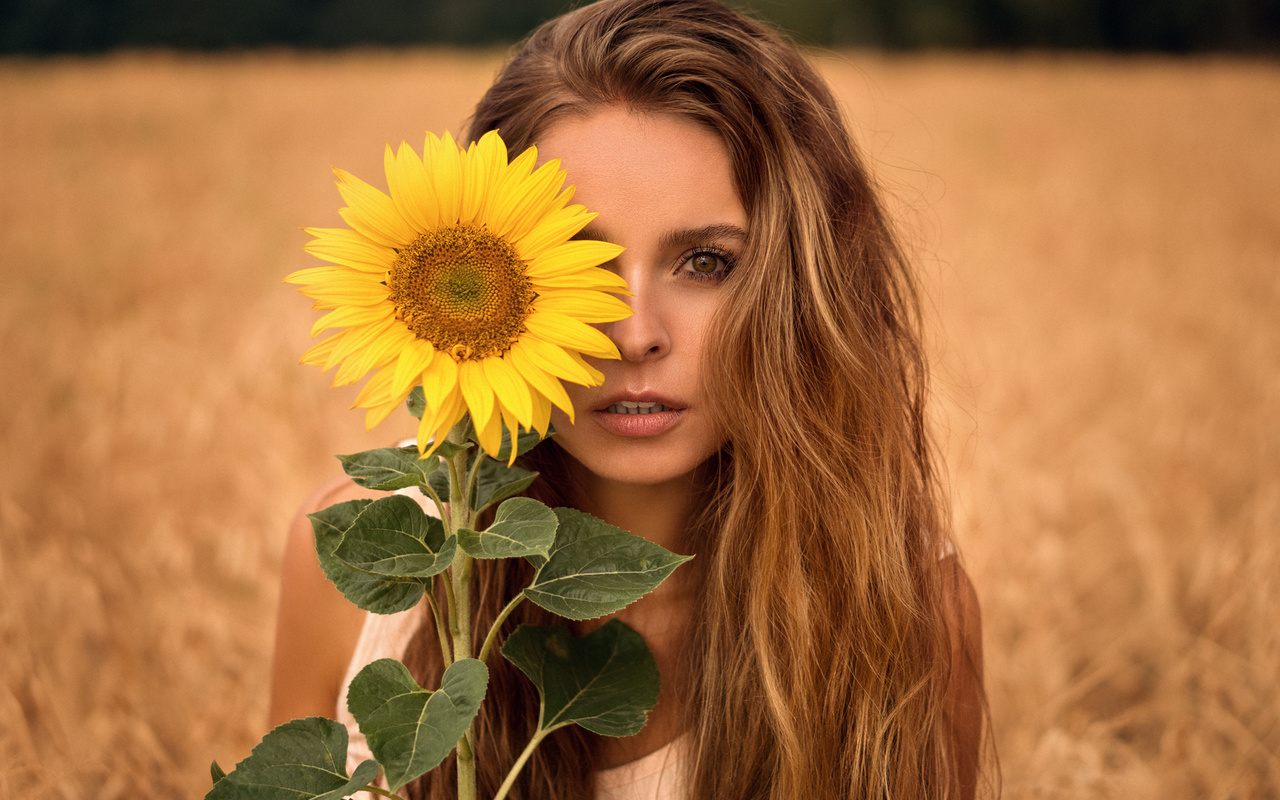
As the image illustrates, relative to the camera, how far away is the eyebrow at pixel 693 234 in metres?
1.25

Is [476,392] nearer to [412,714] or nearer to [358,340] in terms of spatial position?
[358,340]

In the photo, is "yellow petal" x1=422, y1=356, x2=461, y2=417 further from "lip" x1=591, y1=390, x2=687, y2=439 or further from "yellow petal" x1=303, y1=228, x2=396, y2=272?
"lip" x1=591, y1=390, x2=687, y2=439

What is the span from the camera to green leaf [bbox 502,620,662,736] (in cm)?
108

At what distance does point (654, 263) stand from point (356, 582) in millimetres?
612

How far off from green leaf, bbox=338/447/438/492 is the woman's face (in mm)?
361

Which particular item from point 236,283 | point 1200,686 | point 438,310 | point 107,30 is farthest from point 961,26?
point 438,310

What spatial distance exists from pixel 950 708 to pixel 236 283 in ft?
16.7

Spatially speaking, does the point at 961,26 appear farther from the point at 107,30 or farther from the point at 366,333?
the point at 366,333

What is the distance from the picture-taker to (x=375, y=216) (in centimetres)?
88

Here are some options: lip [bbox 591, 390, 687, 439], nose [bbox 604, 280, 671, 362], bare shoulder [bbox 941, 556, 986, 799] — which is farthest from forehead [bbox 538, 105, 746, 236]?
bare shoulder [bbox 941, 556, 986, 799]

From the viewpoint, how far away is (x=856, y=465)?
1550 mm

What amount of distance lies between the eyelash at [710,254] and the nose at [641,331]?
102mm

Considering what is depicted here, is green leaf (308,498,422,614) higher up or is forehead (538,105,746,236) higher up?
forehead (538,105,746,236)

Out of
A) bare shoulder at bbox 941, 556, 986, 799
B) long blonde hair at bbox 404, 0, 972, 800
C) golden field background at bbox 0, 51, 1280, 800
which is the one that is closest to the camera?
long blonde hair at bbox 404, 0, 972, 800
